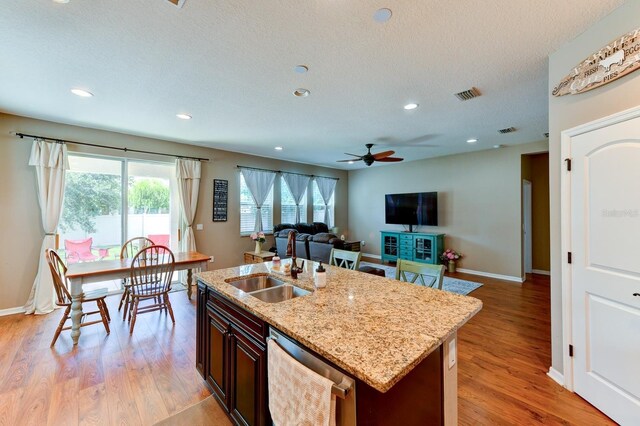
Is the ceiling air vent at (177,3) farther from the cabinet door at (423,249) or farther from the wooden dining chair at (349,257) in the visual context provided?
the cabinet door at (423,249)

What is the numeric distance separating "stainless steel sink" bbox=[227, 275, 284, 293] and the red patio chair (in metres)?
3.60

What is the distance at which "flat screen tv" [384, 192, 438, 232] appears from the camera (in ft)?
21.3

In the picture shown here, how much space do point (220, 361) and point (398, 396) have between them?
133 centimetres

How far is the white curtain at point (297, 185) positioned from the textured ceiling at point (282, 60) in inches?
112

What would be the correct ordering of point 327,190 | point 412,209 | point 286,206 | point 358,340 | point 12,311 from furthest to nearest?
point 327,190, point 286,206, point 412,209, point 12,311, point 358,340

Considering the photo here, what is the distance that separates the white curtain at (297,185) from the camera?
22.8 feet

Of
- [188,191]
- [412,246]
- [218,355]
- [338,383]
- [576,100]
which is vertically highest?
[576,100]

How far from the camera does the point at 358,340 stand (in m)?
1.16

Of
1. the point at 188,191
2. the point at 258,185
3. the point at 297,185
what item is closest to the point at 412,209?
the point at 297,185

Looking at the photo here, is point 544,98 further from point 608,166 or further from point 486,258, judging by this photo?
point 486,258

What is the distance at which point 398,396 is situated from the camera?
114 centimetres

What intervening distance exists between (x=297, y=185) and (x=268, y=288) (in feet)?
17.1

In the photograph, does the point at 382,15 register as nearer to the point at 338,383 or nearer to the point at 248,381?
the point at 338,383

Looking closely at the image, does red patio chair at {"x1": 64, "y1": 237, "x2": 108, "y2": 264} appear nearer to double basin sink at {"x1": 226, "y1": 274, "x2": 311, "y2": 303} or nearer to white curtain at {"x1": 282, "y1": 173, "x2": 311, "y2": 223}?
double basin sink at {"x1": 226, "y1": 274, "x2": 311, "y2": 303}
